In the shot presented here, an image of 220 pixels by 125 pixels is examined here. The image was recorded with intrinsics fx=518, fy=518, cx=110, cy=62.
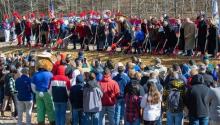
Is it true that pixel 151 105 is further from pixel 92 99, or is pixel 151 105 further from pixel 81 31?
pixel 81 31

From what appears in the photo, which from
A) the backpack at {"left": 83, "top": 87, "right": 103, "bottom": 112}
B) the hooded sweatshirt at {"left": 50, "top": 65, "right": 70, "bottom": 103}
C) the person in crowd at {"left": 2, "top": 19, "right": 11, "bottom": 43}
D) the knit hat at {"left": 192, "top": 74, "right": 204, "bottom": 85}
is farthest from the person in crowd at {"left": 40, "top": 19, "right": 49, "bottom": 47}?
the knit hat at {"left": 192, "top": 74, "right": 204, "bottom": 85}

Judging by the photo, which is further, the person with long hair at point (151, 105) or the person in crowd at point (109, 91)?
the person in crowd at point (109, 91)

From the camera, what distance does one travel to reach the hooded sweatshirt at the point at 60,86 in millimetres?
12922

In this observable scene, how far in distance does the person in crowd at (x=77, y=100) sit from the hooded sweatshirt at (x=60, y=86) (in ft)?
1.29

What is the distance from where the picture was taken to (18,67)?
15.2 m

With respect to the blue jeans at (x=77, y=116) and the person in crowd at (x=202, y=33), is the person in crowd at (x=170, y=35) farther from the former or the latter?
the blue jeans at (x=77, y=116)

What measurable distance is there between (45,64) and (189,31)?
8.40 m

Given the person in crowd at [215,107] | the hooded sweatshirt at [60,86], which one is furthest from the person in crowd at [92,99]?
the person in crowd at [215,107]

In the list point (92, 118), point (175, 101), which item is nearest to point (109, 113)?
point (92, 118)

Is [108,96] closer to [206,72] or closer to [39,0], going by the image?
[206,72]

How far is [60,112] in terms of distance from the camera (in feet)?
43.4

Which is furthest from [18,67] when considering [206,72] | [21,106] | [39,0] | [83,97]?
[39,0]

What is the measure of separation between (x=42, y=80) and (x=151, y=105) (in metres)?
3.21

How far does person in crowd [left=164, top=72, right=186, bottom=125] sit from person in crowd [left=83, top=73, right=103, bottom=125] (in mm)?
1666
